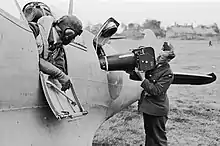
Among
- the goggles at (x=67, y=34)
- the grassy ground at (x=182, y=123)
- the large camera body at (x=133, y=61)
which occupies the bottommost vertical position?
the grassy ground at (x=182, y=123)

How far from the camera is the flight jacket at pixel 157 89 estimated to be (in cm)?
505

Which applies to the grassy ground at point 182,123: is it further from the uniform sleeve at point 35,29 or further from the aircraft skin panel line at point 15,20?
the aircraft skin panel line at point 15,20

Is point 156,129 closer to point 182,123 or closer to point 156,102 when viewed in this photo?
point 156,102

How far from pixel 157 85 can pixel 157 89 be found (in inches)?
2.0

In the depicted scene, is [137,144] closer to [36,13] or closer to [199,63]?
[36,13]

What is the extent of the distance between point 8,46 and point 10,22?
0.20m

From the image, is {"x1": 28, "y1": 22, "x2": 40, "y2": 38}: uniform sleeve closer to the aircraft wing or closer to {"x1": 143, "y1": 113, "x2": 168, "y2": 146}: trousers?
{"x1": 143, "y1": 113, "x2": 168, "y2": 146}: trousers

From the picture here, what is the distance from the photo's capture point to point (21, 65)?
3070 millimetres

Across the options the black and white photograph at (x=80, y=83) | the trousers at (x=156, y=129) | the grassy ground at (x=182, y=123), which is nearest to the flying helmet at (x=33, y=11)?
the black and white photograph at (x=80, y=83)

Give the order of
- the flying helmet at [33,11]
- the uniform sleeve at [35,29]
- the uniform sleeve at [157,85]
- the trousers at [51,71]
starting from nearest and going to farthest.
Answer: the trousers at [51,71], the uniform sleeve at [35,29], the flying helmet at [33,11], the uniform sleeve at [157,85]

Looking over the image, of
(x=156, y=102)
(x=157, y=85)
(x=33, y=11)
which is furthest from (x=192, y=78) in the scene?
(x=33, y=11)

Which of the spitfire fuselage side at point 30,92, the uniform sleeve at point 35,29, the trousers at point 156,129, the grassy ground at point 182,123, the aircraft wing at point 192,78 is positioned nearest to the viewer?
the spitfire fuselage side at point 30,92

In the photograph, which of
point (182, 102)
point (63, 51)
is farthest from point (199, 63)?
point (63, 51)

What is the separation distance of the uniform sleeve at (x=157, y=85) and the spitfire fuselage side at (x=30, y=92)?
0.66 m
